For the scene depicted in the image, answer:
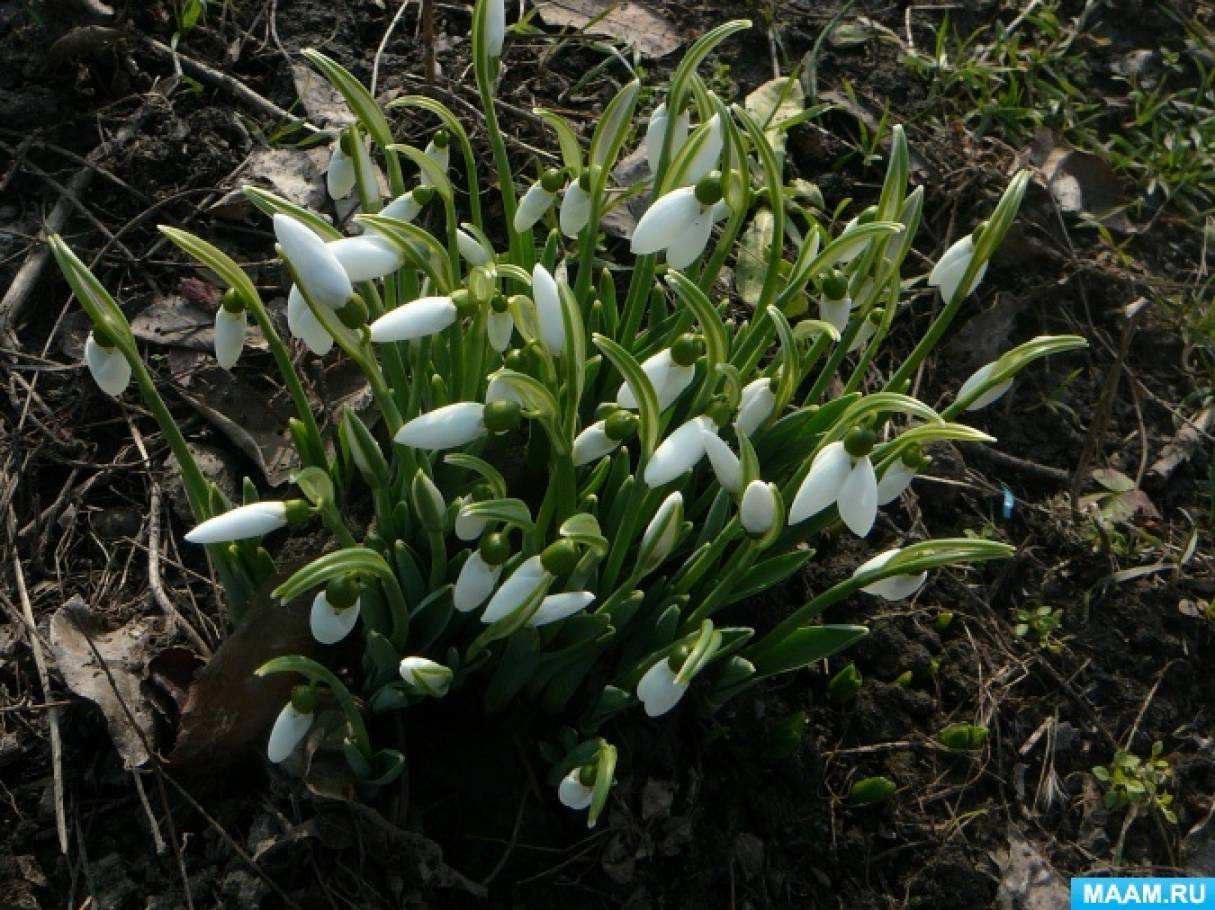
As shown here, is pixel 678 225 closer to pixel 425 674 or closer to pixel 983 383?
pixel 983 383

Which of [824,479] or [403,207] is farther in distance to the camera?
[403,207]

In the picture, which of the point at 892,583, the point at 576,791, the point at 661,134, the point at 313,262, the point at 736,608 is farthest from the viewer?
the point at 736,608

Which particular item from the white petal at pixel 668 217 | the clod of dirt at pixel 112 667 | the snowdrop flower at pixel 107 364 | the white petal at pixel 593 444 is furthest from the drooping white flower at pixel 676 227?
the clod of dirt at pixel 112 667

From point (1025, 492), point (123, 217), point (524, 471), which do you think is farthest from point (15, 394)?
point (1025, 492)

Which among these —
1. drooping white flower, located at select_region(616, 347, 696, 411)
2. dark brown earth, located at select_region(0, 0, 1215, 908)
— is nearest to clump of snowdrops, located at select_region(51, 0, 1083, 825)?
drooping white flower, located at select_region(616, 347, 696, 411)

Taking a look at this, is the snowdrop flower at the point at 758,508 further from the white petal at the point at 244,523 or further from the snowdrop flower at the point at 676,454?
the white petal at the point at 244,523

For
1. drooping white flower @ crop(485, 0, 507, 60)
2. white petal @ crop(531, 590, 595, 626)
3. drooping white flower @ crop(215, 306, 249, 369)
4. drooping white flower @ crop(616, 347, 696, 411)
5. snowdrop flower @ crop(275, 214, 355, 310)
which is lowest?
white petal @ crop(531, 590, 595, 626)

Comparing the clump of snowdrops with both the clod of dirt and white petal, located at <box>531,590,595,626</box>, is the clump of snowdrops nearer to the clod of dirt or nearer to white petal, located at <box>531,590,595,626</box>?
white petal, located at <box>531,590,595,626</box>

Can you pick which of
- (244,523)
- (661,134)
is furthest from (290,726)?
(661,134)
